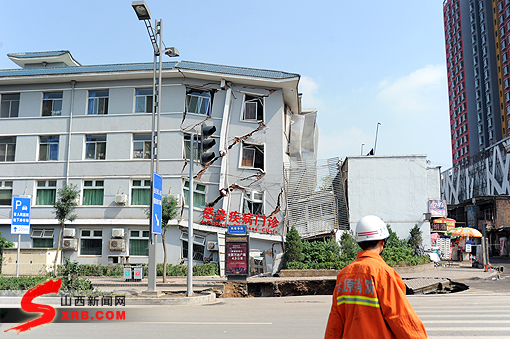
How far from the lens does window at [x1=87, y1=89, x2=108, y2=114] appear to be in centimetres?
2930

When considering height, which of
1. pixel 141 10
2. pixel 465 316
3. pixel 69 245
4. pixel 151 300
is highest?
pixel 141 10

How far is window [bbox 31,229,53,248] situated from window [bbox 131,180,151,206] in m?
5.56

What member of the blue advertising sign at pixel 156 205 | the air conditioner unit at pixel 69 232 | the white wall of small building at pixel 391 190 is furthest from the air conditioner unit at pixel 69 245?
the white wall of small building at pixel 391 190

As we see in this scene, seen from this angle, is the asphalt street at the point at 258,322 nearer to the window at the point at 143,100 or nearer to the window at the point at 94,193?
the window at the point at 94,193

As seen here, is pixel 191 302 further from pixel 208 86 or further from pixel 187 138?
pixel 208 86

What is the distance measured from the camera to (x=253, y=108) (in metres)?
29.3

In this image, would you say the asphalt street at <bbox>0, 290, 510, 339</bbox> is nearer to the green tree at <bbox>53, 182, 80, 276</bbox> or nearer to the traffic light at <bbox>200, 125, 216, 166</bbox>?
the traffic light at <bbox>200, 125, 216, 166</bbox>

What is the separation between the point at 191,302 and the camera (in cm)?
1398

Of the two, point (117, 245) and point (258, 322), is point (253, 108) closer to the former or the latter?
point (117, 245)

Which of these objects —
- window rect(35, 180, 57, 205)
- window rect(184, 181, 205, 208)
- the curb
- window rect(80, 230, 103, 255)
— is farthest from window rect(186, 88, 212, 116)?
the curb

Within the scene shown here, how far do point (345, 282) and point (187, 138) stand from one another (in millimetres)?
25566

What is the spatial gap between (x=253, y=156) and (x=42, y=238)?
14059mm

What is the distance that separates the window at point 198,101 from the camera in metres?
28.7

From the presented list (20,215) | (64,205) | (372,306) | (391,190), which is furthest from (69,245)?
(372,306)
